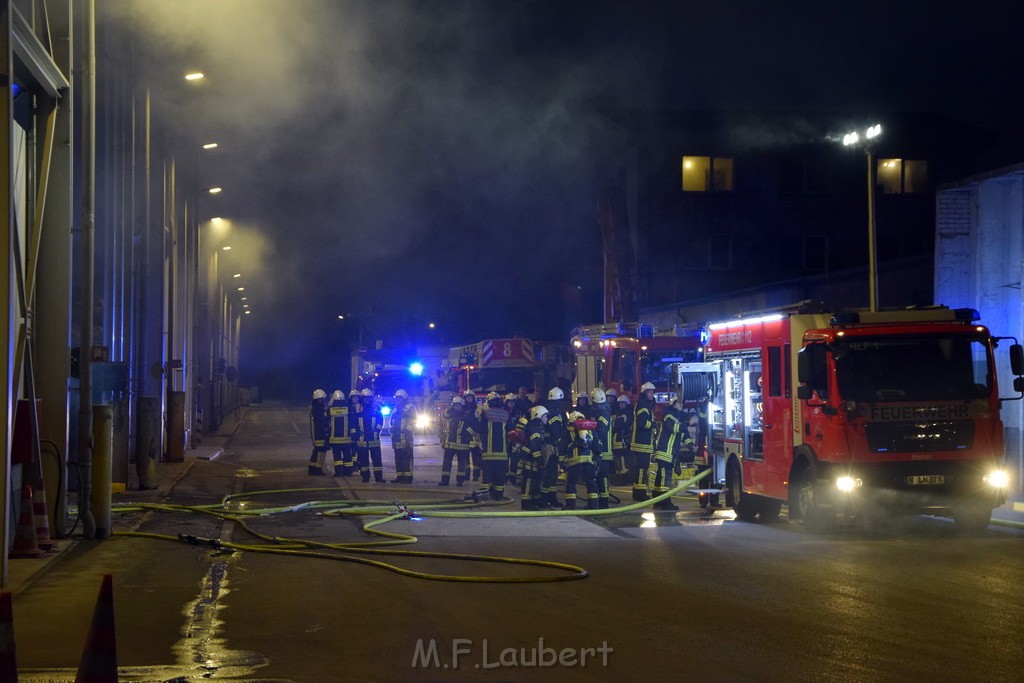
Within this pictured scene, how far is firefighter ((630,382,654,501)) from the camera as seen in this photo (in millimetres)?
16578

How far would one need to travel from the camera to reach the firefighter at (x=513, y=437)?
17230mm

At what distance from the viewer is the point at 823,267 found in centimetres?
4862

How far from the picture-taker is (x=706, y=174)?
47.4 meters

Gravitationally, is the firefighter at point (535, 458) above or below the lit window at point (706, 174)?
below

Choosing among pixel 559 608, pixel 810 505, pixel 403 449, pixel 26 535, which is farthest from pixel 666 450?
pixel 26 535

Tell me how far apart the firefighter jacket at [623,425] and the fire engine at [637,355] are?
14.7ft

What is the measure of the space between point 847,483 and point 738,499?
284 cm

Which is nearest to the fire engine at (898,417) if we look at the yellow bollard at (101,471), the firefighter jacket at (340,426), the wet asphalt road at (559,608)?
the wet asphalt road at (559,608)

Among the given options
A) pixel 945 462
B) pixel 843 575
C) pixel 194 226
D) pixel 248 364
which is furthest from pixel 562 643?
pixel 248 364

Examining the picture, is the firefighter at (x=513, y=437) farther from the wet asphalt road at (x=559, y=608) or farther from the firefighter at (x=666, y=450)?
the wet asphalt road at (x=559, y=608)

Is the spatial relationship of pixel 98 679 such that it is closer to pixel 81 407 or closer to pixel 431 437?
pixel 81 407

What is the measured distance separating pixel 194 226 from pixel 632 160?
20.3m

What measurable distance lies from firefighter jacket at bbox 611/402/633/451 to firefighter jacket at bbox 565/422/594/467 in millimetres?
2083

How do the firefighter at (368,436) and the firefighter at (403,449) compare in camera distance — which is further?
the firefighter at (368,436)
